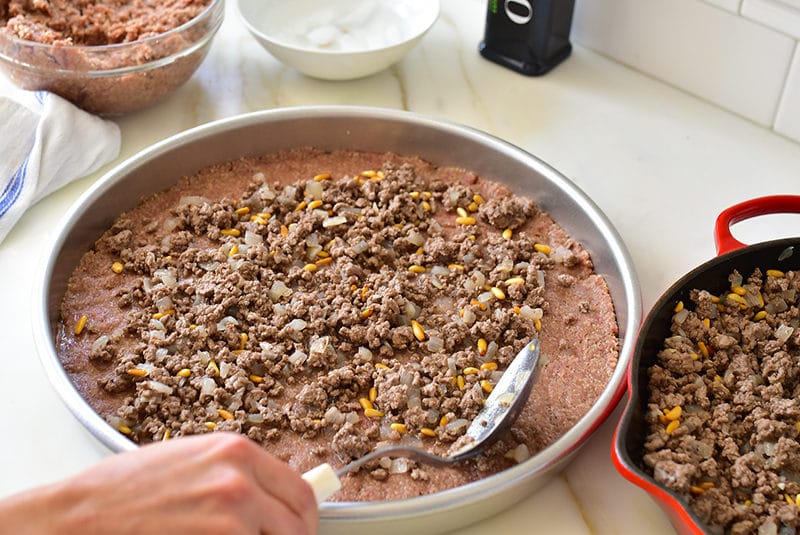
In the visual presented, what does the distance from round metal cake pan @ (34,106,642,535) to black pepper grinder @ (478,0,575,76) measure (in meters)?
0.34

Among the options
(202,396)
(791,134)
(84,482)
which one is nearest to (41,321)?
(202,396)

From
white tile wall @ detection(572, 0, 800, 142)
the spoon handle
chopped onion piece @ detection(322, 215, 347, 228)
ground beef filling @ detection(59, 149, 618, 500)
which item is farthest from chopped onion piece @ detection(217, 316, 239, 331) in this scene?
white tile wall @ detection(572, 0, 800, 142)

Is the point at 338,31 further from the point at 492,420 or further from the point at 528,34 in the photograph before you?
the point at 492,420

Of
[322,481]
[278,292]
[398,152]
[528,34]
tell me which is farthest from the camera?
[528,34]

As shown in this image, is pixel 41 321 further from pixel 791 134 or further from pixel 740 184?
pixel 791 134

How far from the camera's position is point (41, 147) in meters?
1.50

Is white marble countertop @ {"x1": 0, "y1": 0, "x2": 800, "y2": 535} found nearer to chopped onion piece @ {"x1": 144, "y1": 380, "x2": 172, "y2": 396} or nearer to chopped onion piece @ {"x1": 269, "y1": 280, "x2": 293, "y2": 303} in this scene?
chopped onion piece @ {"x1": 144, "y1": 380, "x2": 172, "y2": 396}

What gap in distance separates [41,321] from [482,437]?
619 millimetres

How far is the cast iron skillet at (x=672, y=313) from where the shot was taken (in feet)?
3.03

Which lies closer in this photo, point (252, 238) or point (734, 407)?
point (734, 407)

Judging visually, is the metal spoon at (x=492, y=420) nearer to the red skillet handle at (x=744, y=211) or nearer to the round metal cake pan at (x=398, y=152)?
the round metal cake pan at (x=398, y=152)

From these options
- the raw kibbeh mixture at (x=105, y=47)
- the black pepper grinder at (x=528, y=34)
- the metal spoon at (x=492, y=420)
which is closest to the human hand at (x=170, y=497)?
the metal spoon at (x=492, y=420)

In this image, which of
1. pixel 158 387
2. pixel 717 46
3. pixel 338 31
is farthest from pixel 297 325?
pixel 717 46

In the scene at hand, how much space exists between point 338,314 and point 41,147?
24.8 inches
